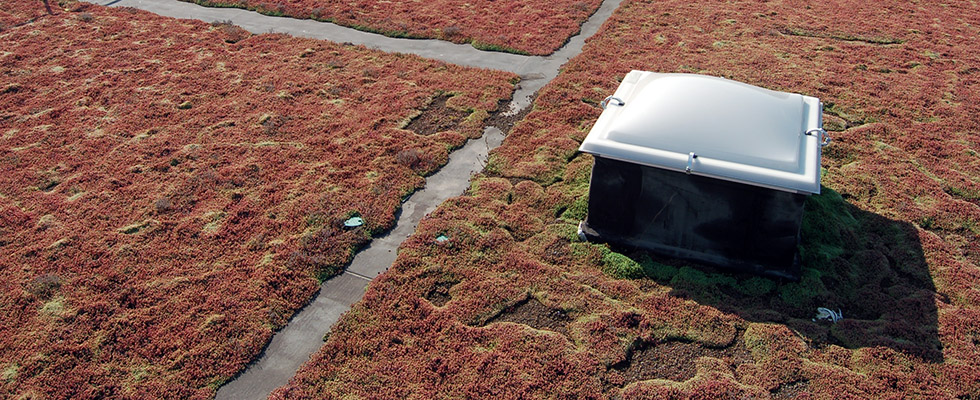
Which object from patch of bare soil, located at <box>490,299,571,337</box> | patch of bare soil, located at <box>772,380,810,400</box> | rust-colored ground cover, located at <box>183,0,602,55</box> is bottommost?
patch of bare soil, located at <box>772,380,810,400</box>

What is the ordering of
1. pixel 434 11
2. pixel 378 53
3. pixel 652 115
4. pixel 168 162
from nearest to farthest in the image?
pixel 652 115, pixel 168 162, pixel 378 53, pixel 434 11

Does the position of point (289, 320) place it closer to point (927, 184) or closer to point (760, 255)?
point (760, 255)

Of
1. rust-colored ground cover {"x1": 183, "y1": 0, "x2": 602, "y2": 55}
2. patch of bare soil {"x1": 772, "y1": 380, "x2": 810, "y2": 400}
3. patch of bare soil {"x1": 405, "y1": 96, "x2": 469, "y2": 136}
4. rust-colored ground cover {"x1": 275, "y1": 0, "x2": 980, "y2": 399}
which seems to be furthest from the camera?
rust-colored ground cover {"x1": 183, "y1": 0, "x2": 602, "y2": 55}

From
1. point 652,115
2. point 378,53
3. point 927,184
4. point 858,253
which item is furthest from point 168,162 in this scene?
point 927,184

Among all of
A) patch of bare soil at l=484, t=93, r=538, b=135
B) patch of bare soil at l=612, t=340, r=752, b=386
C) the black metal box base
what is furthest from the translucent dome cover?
patch of bare soil at l=484, t=93, r=538, b=135

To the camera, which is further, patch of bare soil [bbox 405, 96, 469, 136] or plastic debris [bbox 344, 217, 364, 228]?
patch of bare soil [bbox 405, 96, 469, 136]

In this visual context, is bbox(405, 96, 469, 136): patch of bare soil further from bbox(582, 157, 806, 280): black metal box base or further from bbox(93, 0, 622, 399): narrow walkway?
bbox(582, 157, 806, 280): black metal box base
